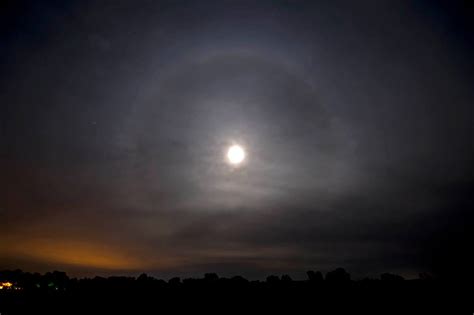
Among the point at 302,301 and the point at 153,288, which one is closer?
the point at 302,301

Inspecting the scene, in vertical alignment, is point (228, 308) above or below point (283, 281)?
below

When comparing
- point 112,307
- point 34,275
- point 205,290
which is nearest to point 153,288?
point 112,307

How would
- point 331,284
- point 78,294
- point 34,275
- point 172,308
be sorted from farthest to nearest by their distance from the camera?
point 34,275 < point 78,294 < point 172,308 < point 331,284

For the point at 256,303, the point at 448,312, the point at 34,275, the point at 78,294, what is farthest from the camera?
the point at 34,275

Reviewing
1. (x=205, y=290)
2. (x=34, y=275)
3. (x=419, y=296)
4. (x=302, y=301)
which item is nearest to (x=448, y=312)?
(x=419, y=296)

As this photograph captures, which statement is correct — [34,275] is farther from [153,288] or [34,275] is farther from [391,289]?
[391,289]

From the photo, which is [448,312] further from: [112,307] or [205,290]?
[112,307]
